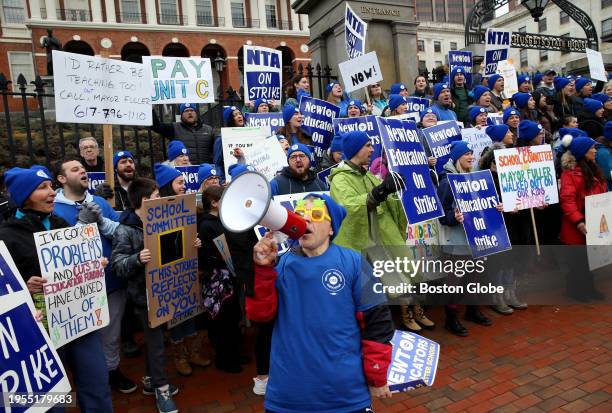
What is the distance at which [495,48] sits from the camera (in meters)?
9.48

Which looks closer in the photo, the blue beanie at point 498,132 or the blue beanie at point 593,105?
the blue beanie at point 498,132

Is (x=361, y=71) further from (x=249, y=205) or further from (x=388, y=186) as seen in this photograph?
(x=249, y=205)

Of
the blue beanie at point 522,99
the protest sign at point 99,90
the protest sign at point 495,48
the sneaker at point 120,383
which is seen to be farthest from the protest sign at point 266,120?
the protest sign at point 495,48

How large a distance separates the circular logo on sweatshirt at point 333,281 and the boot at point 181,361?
261 cm

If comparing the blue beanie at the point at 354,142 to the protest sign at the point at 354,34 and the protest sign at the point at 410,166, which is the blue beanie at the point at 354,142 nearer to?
the protest sign at the point at 410,166

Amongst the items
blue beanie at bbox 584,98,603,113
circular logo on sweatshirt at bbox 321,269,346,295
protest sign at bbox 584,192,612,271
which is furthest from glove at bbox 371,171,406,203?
blue beanie at bbox 584,98,603,113

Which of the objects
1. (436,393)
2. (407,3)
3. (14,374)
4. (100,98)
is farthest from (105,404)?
(407,3)

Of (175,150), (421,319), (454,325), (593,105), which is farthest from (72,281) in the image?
(593,105)

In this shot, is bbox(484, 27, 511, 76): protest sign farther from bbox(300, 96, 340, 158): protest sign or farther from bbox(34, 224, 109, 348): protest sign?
bbox(34, 224, 109, 348): protest sign

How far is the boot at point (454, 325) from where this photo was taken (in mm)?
4695

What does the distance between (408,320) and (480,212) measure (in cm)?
142

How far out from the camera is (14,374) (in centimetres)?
224

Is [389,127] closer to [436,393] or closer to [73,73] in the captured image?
[436,393]

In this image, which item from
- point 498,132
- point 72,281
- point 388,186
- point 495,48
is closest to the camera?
point 72,281
